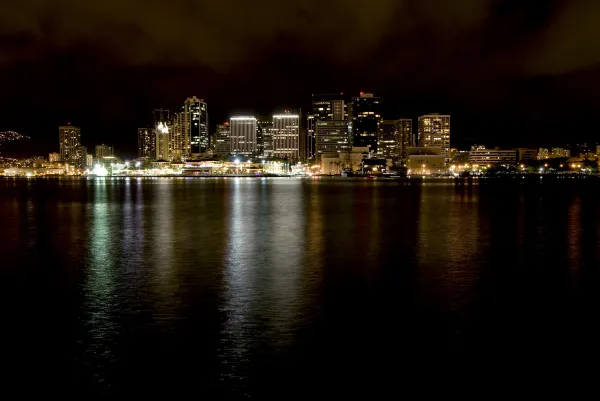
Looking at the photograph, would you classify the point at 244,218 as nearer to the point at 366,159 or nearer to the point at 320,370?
the point at 320,370

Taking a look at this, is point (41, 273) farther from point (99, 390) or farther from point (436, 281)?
point (436, 281)

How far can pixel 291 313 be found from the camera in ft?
36.6

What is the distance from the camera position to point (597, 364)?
28.1 ft

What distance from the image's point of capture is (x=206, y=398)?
24.1 ft

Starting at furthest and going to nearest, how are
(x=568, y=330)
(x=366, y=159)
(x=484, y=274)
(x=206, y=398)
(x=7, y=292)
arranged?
(x=366, y=159) → (x=484, y=274) → (x=7, y=292) → (x=568, y=330) → (x=206, y=398)

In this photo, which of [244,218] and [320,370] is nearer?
[320,370]

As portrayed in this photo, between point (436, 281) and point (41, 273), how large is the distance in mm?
10335

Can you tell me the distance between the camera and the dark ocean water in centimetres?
810

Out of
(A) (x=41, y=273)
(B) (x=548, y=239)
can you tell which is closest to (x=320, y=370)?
(A) (x=41, y=273)

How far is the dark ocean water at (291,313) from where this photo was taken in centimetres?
810

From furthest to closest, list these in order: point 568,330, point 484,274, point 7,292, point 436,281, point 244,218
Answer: point 244,218 < point 484,274 < point 436,281 < point 7,292 < point 568,330

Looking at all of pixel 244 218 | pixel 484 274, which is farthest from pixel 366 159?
pixel 484 274

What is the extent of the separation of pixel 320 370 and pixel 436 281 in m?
6.95

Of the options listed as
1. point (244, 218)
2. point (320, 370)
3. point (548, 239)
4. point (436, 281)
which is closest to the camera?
point (320, 370)
